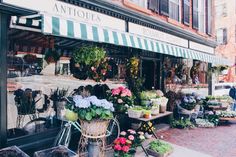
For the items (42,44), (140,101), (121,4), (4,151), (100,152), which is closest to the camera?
(4,151)

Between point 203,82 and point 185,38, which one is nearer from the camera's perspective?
point 185,38

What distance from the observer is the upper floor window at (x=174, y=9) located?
36.2ft

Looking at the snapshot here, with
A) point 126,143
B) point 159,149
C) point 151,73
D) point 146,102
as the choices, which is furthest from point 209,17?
point 126,143

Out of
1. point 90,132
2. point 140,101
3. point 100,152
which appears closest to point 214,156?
point 140,101

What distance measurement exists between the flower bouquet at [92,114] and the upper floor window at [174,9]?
6.94 m

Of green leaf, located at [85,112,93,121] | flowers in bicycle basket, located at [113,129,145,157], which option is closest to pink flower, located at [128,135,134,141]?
flowers in bicycle basket, located at [113,129,145,157]

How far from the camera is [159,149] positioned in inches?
265

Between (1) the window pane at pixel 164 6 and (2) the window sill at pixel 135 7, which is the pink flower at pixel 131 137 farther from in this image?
(1) the window pane at pixel 164 6

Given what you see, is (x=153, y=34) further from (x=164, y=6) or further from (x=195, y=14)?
(x=195, y=14)

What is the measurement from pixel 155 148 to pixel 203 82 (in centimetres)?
854

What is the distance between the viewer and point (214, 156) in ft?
22.8

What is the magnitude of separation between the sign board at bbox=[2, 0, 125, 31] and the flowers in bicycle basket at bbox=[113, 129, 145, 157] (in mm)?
2559

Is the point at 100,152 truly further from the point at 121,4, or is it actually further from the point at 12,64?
the point at 121,4

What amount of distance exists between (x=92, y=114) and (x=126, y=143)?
1309 millimetres
